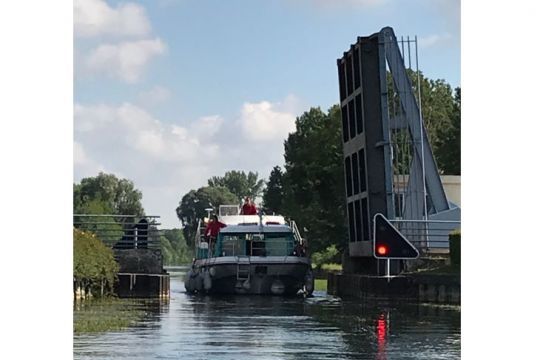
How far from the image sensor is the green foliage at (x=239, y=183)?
7388 centimetres

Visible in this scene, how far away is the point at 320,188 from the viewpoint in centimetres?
4028

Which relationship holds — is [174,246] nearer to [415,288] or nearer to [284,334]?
[415,288]

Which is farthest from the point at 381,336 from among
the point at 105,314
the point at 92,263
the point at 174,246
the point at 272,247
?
the point at 174,246

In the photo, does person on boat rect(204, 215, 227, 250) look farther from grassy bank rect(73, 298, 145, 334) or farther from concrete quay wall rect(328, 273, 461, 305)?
grassy bank rect(73, 298, 145, 334)

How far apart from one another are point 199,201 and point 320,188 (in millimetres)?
30854

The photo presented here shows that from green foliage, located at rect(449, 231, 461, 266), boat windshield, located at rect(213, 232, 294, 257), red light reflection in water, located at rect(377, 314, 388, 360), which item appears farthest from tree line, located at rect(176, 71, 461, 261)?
red light reflection in water, located at rect(377, 314, 388, 360)

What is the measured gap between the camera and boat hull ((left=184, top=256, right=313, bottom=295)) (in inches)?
1072

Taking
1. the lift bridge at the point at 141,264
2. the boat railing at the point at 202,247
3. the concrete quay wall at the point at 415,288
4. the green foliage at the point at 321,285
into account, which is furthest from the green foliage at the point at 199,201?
the concrete quay wall at the point at 415,288

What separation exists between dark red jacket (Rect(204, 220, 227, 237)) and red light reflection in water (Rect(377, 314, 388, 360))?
12508 mm

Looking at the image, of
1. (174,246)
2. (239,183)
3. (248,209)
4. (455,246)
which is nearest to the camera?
(455,246)
